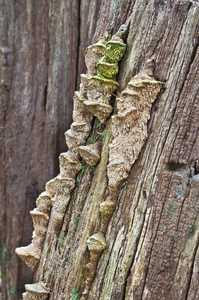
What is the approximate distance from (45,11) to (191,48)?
49.9 inches

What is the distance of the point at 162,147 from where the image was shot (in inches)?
51.8

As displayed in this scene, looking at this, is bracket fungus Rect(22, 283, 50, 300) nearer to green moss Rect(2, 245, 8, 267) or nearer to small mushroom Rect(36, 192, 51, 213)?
small mushroom Rect(36, 192, 51, 213)

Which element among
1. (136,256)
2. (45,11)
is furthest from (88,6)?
(136,256)

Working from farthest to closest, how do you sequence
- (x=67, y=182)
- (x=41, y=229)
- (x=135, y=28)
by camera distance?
1. (x=41, y=229)
2. (x=67, y=182)
3. (x=135, y=28)

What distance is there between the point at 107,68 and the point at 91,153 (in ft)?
1.36

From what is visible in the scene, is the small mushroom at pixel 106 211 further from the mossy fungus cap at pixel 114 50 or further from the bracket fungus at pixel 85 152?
the mossy fungus cap at pixel 114 50

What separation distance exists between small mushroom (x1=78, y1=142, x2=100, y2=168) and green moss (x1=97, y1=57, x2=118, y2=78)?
342 millimetres

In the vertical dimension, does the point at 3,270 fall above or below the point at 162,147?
below

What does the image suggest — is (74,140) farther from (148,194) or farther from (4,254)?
(4,254)

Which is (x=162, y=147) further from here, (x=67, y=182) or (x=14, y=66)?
(x=14, y=66)

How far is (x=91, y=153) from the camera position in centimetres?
147

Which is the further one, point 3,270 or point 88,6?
point 3,270

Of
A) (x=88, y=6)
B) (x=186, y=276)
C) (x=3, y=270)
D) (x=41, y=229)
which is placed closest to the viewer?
(x=186, y=276)

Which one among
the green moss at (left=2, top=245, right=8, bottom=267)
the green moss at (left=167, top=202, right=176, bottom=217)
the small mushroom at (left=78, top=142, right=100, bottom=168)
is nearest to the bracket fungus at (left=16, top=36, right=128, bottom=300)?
the small mushroom at (left=78, top=142, right=100, bottom=168)
